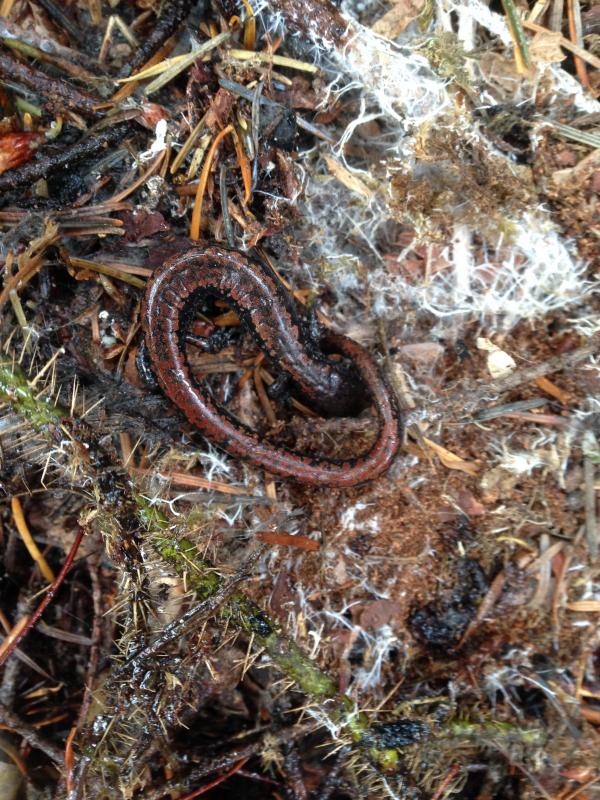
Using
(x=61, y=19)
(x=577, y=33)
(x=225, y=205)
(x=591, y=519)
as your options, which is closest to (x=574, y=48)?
(x=577, y=33)

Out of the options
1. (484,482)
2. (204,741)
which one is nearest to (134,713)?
(204,741)

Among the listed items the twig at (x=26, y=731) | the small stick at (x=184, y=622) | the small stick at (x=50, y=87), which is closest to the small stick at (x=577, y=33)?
the small stick at (x=50, y=87)

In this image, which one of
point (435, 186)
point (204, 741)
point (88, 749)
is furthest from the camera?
point (435, 186)

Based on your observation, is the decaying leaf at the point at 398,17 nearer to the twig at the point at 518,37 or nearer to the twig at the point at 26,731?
the twig at the point at 518,37

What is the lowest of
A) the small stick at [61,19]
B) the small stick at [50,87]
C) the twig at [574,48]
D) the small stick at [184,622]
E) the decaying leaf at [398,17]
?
the small stick at [184,622]

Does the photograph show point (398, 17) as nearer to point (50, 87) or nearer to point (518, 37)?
point (518, 37)

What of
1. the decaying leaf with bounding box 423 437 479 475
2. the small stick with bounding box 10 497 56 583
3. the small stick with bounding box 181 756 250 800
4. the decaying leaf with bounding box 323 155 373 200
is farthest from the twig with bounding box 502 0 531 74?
the small stick with bounding box 181 756 250 800

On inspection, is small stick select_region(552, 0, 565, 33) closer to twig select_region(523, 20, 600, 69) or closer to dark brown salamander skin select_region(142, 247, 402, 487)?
twig select_region(523, 20, 600, 69)

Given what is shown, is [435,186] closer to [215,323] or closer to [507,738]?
[215,323]
